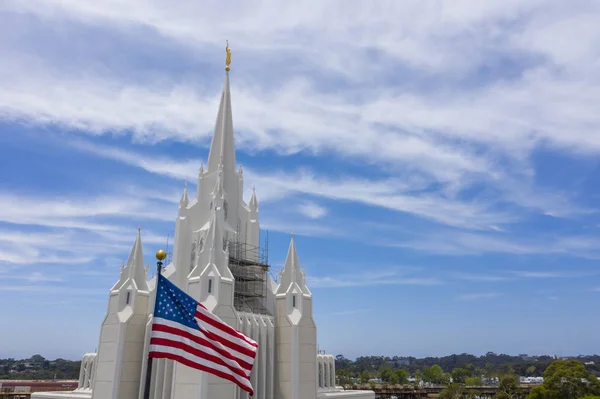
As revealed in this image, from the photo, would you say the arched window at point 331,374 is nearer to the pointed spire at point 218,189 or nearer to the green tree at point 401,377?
the pointed spire at point 218,189

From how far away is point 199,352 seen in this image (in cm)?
1461

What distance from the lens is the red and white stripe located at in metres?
13.8

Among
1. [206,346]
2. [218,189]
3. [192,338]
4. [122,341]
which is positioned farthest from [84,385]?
[192,338]

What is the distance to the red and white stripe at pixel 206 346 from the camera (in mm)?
13828

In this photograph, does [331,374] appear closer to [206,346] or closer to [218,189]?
[218,189]

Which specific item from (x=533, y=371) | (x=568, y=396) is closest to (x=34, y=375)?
(x=568, y=396)

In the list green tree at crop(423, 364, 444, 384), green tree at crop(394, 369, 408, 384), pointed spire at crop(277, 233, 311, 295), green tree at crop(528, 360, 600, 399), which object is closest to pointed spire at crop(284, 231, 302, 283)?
pointed spire at crop(277, 233, 311, 295)

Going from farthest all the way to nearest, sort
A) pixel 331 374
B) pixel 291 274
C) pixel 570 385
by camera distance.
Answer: pixel 570 385 → pixel 331 374 → pixel 291 274

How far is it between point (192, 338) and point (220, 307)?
43.3ft

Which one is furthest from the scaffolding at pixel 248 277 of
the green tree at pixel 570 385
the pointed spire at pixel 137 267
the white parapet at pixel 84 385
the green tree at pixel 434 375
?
the green tree at pixel 434 375

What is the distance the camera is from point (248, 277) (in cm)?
3534

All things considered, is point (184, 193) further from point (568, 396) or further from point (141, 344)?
point (568, 396)

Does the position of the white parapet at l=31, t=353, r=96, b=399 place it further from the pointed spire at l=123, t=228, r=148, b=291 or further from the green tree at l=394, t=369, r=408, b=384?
the green tree at l=394, t=369, r=408, b=384

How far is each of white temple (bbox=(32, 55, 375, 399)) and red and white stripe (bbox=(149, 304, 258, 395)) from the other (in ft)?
35.1
